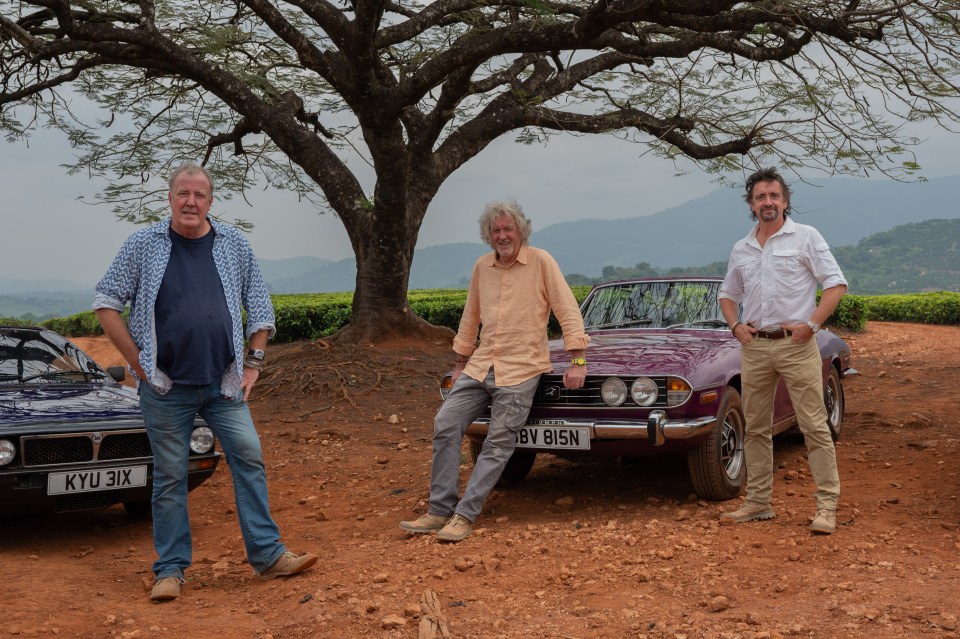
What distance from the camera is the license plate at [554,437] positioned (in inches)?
232

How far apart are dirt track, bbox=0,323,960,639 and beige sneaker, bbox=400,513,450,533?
0.37 feet

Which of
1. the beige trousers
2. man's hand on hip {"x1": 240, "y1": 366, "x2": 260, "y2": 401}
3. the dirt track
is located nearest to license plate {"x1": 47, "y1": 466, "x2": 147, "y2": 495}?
the dirt track

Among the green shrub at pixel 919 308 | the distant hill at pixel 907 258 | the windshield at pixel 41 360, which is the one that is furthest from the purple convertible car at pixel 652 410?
the distant hill at pixel 907 258

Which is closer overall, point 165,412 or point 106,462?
point 165,412

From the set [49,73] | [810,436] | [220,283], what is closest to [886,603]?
[810,436]

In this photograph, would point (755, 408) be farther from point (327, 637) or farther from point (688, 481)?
point (327, 637)

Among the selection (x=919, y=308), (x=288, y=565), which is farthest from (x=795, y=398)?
(x=919, y=308)

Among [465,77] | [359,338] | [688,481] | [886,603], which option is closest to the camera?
[886,603]

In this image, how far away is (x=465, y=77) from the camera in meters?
13.7

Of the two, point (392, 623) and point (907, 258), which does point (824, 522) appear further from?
point (907, 258)

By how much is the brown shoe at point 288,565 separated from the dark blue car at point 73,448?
137 centimetres

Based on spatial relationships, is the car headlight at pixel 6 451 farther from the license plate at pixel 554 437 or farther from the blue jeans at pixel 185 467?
the license plate at pixel 554 437

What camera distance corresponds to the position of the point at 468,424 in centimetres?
604

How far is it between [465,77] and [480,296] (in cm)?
831
